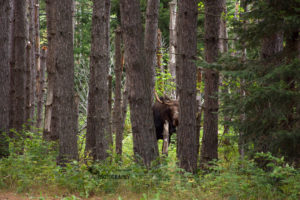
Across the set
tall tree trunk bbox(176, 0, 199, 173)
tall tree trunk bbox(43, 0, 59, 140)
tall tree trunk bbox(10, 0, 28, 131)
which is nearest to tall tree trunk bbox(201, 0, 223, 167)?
tall tree trunk bbox(176, 0, 199, 173)

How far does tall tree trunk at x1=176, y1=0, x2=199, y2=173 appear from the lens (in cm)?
827

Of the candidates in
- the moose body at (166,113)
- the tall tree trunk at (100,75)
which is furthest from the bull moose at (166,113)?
the tall tree trunk at (100,75)

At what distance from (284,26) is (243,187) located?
282 centimetres

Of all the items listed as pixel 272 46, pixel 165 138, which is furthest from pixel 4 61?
pixel 272 46

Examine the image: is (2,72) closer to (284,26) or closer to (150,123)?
(150,123)

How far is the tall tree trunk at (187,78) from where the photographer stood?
27.1ft

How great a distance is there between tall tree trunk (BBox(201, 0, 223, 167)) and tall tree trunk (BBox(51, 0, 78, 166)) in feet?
10.2

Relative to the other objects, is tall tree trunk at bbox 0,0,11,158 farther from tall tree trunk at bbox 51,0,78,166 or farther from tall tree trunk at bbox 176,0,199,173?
tall tree trunk at bbox 176,0,199,173

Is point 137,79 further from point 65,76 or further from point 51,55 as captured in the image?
Answer: point 51,55

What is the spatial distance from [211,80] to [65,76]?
3.40 meters

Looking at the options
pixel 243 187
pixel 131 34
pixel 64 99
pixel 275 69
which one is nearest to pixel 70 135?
pixel 64 99

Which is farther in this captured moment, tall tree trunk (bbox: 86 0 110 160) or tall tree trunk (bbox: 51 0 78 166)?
tall tree trunk (bbox: 86 0 110 160)

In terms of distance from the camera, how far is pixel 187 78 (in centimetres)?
833

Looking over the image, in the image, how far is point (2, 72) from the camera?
1027cm
